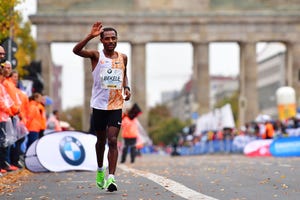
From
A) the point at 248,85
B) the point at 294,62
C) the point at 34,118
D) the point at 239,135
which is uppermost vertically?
the point at 294,62

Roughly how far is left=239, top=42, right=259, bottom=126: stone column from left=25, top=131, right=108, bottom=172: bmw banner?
5970 cm

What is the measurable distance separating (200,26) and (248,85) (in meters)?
5.81

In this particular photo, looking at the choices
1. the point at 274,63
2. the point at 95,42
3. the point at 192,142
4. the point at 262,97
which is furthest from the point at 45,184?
the point at 262,97

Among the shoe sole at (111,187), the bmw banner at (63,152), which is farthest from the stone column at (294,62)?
the shoe sole at (111,187)

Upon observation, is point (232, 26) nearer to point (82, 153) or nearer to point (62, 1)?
point (62, 1)

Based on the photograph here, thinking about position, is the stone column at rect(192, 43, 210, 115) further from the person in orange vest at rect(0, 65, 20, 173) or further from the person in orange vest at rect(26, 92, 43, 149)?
the person in orange vest at rect(0, 65, 20, 173)

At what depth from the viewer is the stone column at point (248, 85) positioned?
275 ft

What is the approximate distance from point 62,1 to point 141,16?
6.11 metres

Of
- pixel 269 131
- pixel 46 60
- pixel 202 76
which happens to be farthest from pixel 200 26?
pixel 269 131

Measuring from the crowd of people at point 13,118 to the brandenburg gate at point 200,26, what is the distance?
182 feet

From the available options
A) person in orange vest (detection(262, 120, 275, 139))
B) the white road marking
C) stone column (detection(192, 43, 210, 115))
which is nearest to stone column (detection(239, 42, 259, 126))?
stone column (detection(192, 43, 210, 115))

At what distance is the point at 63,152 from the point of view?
23.8 meters

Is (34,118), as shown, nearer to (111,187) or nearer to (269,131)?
(111,187)

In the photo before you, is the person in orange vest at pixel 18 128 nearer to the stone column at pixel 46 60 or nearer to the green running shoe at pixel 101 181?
the green running shoe at pixel 101 181
